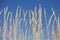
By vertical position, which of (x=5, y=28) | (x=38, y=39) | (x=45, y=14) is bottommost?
(x=38, y=39)

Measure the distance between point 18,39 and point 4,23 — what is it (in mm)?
287

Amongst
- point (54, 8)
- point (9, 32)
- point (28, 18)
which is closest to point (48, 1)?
point (54, 8)

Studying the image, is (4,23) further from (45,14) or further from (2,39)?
(45,14)

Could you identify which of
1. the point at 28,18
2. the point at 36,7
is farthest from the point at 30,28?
the point at 36,7

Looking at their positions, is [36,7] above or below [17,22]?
above

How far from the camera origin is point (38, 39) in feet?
7.74

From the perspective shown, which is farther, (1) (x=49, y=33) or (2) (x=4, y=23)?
(2) (x=4, y=23)

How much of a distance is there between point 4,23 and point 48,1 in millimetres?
646

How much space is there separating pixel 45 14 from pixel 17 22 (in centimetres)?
39

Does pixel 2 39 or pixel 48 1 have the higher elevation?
pixel 48 1

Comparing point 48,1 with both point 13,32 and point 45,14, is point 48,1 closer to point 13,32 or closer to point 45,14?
point 45,14

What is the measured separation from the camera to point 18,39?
2.44 metres

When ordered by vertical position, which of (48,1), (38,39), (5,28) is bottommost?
(38,39)

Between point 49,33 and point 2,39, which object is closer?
point 49,33
